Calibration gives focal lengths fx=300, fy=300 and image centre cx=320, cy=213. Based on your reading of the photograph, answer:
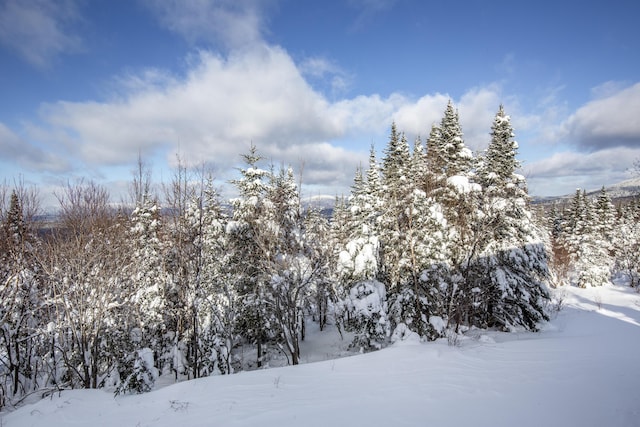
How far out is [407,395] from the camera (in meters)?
6.91

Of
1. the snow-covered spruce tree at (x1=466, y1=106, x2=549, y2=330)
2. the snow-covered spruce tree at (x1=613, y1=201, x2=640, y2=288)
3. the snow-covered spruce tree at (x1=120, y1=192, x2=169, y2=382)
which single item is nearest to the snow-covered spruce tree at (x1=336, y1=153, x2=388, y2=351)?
the snow-covered spruce tree at (x1=466, y1=106, x2=549, y2=330)

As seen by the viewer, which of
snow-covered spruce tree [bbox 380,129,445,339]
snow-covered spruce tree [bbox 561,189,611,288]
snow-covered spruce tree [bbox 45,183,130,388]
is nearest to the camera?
snow-covered spruce tree [bbox 45,183,130,388]

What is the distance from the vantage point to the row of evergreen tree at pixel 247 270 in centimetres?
1188

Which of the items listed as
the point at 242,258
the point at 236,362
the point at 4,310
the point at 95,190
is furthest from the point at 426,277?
the point at 4,310

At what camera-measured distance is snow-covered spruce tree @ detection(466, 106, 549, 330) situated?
53.4 ft

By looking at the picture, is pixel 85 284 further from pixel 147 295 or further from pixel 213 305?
pixel 213 305

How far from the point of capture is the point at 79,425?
717 centimetres

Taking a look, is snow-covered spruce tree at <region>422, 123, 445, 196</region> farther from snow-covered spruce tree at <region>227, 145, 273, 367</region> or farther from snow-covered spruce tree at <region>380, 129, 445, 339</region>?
snow-covered spruce tree at <region>227, 145, 273, 367</region>

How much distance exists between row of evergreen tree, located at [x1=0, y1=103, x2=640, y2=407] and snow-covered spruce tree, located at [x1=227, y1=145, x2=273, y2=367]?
0.07 meters

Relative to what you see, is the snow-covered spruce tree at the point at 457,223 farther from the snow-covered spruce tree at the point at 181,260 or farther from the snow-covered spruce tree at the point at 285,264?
the snow-covered spruce tree at the point at 181,260

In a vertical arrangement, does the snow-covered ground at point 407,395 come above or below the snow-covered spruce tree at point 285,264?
below

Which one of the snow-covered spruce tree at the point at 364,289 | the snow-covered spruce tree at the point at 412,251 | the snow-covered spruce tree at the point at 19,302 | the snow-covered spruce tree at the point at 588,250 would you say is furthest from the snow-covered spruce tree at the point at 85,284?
the snow-covered spruce tree at the point at 588,250

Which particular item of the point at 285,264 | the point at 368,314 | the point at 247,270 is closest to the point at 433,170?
the point at 368,314

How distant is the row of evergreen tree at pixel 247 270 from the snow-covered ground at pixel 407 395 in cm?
248
